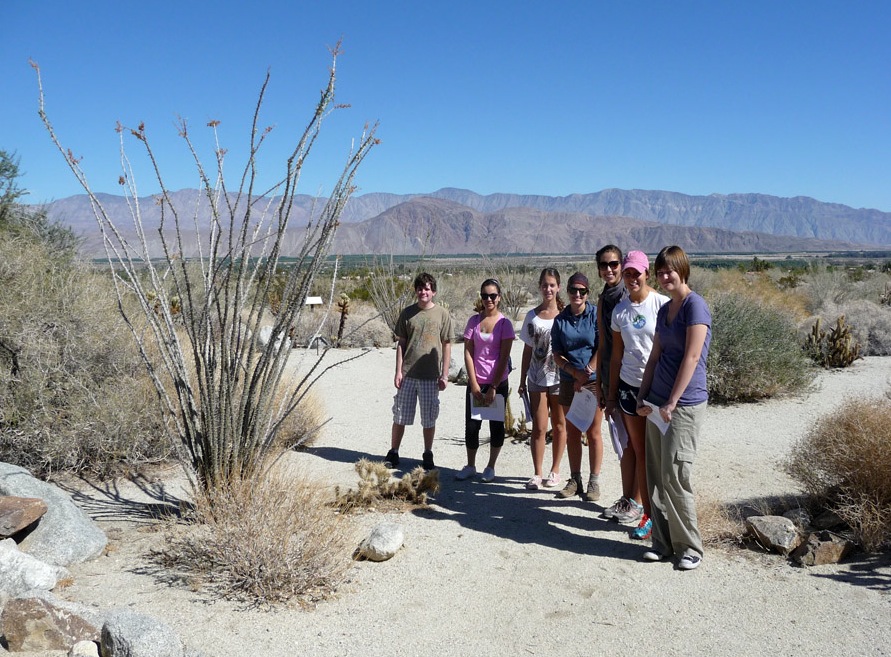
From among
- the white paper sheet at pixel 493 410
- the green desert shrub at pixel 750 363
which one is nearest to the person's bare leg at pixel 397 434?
the white paper sheet at pixel 493 410

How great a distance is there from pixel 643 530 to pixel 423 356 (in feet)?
7.76

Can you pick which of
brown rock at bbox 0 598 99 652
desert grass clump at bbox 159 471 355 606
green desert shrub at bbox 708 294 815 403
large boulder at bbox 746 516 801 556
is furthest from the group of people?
green desert shrub at bbox 708 294 815 403

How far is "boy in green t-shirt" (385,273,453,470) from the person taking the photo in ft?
20.6

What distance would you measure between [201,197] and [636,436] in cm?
333

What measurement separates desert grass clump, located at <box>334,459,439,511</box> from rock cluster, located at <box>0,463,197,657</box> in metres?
1.81

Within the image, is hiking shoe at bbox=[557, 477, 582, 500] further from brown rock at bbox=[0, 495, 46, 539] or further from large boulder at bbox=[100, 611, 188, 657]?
brown rock at bbox=[0, 495, 46, 539]

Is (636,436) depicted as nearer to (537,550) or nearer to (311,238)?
(537,550)

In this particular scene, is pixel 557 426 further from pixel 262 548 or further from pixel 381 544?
pixel 262 548

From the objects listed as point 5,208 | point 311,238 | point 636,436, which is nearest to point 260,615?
point 311,238

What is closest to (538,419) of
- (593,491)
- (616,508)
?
(593,491)

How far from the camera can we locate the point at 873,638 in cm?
360

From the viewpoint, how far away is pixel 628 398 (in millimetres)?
4867

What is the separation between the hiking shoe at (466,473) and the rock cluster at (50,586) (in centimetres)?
287

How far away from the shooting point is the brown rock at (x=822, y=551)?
4434 mm
